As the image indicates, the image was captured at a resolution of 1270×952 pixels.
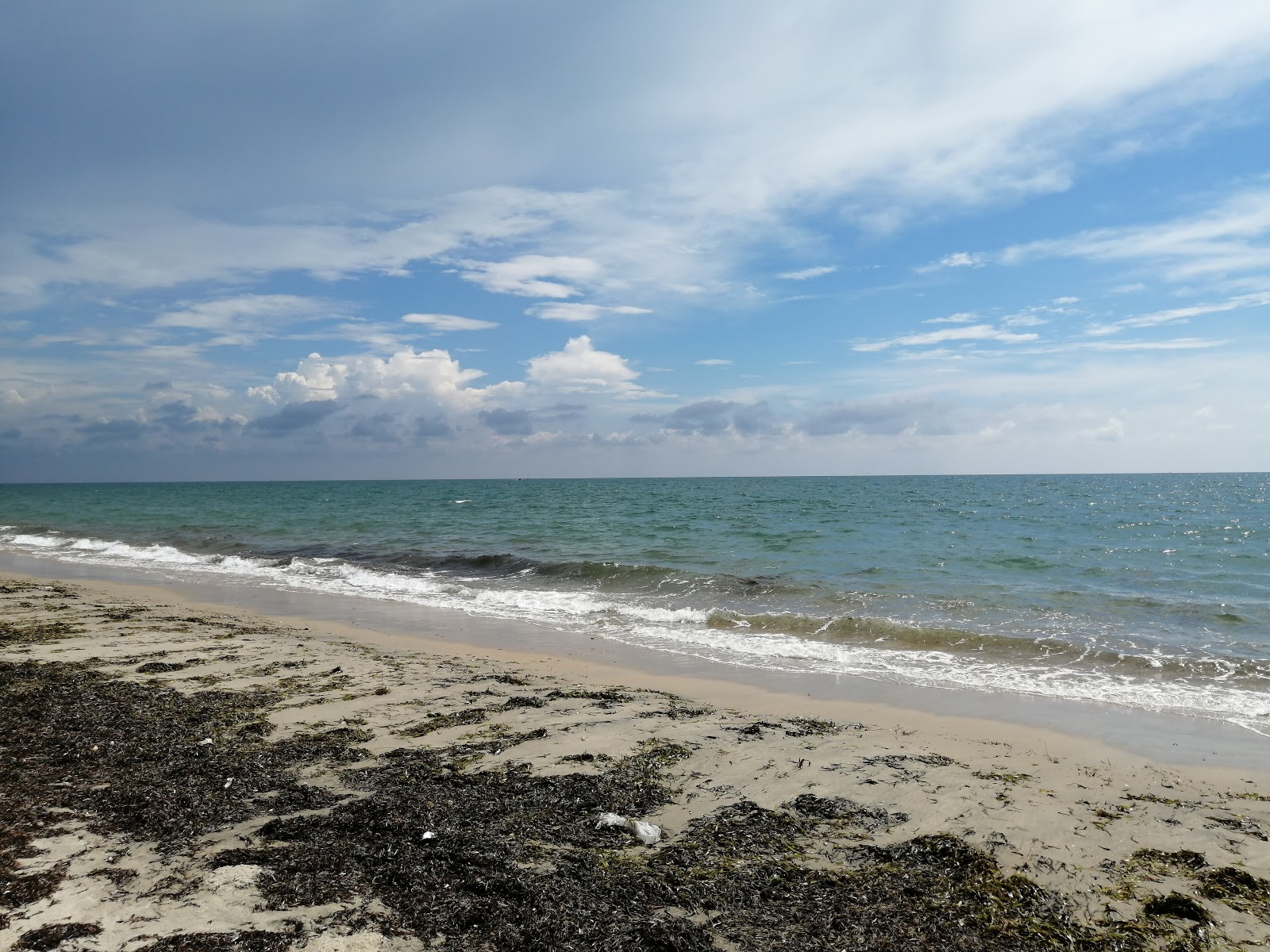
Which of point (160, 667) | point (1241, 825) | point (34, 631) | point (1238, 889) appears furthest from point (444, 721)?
point (34, 631)

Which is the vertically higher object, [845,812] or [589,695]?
[845,812]

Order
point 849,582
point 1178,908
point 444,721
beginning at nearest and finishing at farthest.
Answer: point 1178,908 → point 444,721 → point 849,582

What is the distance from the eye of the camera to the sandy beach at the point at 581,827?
3.86 m

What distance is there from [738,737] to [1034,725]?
3937mm

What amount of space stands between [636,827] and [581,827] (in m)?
0.40

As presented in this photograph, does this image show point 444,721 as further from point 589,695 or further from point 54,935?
point 54,935

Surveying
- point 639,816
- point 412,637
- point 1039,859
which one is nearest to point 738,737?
point 639,816

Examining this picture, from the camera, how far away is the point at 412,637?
13.0 metres

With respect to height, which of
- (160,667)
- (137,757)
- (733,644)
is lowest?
(733,644)

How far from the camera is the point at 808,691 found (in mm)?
9680

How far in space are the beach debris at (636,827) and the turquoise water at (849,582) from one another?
21.5ft

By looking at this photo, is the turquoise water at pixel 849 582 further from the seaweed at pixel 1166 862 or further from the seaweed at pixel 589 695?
the seaweed at pixel 1166 862

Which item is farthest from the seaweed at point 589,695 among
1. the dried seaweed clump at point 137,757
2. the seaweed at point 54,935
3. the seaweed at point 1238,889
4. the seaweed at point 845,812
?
the seaweed at point 1238,889

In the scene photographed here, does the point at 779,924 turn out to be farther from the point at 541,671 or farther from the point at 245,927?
the point at 541,671
